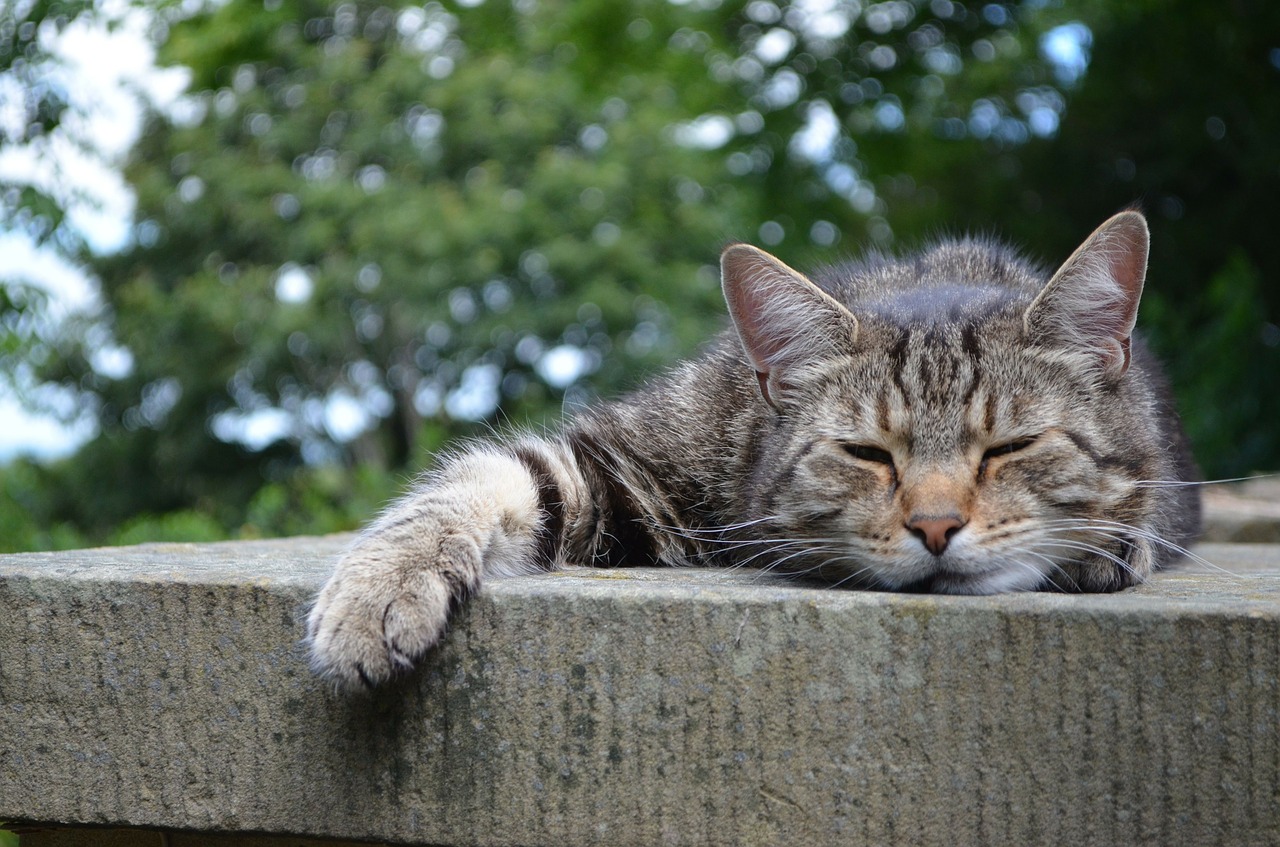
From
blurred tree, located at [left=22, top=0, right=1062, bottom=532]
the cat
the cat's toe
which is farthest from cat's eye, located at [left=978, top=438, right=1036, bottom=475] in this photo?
blurred tree, located at [left=22, top=0, right=1062, bottom=532]

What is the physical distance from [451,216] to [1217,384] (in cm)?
752

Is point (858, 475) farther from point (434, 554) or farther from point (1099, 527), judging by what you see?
point (434, 554)

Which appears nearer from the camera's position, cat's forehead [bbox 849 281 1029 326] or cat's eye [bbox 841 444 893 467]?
cat's eye [bbox 841 444 893 467]

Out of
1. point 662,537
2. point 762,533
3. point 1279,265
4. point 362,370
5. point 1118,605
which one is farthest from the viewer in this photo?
point 362,370

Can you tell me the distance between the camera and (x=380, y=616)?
1812 mm

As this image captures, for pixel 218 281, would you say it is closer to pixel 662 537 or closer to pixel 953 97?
pixel 953 97

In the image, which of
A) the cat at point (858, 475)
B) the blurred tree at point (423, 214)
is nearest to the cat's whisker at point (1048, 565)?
the cat at point (858, 475)

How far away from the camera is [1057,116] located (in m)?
13.5

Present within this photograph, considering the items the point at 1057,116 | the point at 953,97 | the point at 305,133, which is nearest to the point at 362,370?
the point at 305,133

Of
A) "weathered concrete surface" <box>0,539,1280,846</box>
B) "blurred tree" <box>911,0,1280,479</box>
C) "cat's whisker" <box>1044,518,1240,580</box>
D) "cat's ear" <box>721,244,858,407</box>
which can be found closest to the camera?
"weathered concrete surface" <box>0,539,1280,846</box>

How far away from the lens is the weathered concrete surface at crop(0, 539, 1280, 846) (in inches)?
66.7

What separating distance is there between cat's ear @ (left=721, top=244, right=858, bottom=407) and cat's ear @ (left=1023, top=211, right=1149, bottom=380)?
1.27ft

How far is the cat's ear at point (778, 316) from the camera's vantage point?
2.36 meters

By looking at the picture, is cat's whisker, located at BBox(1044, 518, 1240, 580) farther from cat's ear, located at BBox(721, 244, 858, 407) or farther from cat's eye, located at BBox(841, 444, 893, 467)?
cat's ear, located at BBox(721, 244, 858, 407)
